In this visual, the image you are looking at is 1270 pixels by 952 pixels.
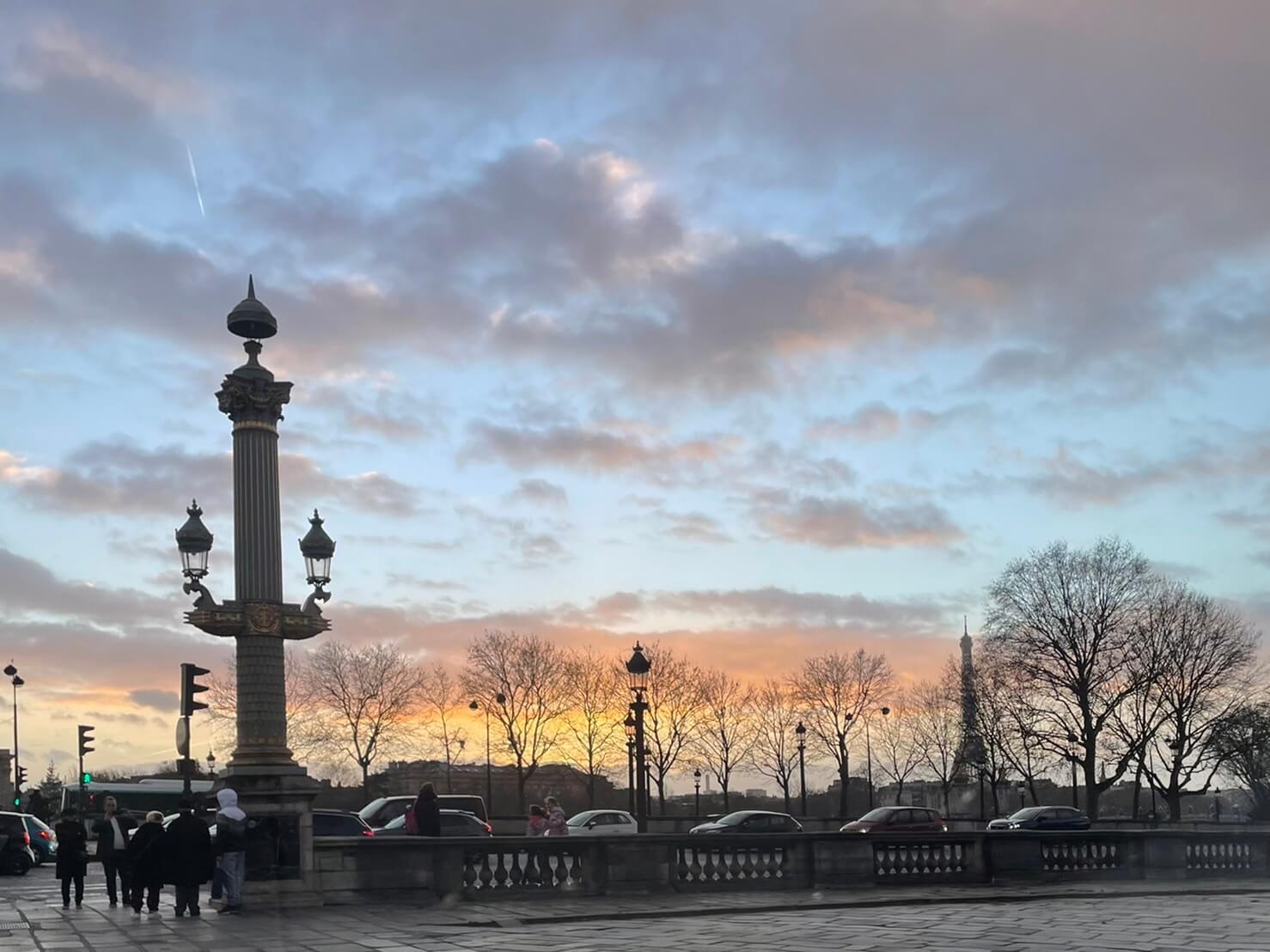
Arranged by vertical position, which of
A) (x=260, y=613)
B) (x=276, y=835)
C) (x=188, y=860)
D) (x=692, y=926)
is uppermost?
(x=260, y=613)

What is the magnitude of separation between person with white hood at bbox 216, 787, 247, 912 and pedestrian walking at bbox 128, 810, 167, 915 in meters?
1.18

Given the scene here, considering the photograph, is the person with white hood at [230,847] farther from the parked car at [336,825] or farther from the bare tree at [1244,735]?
the bare tree at [1244,735]

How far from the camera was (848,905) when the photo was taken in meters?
20.8

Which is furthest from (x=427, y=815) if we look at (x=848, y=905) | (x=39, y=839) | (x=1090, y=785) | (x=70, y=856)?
(x=1090, y=785)

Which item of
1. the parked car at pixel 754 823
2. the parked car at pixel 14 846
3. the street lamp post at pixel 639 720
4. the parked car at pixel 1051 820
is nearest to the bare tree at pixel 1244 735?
the parked car at pixel 1051 820

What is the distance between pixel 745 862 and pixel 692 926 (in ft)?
22.1

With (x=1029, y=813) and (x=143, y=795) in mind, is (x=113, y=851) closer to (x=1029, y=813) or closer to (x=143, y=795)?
(x=1029, y=813)

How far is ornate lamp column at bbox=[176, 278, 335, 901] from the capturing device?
836 inches

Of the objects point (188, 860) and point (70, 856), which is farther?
point (70, 856)

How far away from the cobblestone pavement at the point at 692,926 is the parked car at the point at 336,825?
745 cm

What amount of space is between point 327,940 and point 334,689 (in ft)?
227

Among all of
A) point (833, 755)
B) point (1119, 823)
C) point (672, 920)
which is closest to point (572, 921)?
point (672, 920)

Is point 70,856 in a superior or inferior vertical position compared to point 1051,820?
superior

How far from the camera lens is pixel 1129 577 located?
67.4m
